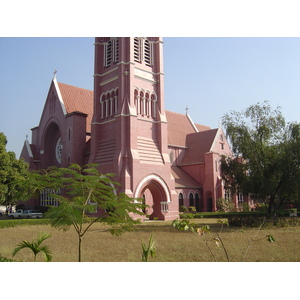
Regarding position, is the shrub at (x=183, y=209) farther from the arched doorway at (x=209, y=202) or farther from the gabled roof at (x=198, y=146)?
the gabled roof at (x=198, y=146)

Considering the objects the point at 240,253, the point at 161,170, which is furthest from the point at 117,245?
the point at 161,170

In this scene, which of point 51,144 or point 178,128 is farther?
point 178,128

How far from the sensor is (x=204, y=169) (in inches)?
1726

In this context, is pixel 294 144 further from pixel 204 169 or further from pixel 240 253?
A: pixel 204 169

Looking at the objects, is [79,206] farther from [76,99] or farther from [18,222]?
[76,99]

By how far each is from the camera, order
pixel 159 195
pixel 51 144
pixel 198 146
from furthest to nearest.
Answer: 1. pixel 198 146
2. pixel 51 144
3. pixel 159 195

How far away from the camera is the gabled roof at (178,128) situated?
155 ft

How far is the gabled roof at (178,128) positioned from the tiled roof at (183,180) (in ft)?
13.7

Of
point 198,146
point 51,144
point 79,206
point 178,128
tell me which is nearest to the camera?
point 79,206

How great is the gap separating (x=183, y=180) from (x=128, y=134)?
14.9m

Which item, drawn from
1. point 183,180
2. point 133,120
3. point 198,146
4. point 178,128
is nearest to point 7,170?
point 133,120

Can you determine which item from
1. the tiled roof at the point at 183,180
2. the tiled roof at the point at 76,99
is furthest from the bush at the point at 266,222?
the tiled roof at the point at 76,99

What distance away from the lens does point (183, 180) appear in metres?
42.8

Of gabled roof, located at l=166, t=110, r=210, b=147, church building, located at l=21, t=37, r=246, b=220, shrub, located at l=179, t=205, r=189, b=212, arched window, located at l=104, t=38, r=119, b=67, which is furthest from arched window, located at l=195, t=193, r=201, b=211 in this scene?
arched window, located at l=104, t=38, r=119, b=67
